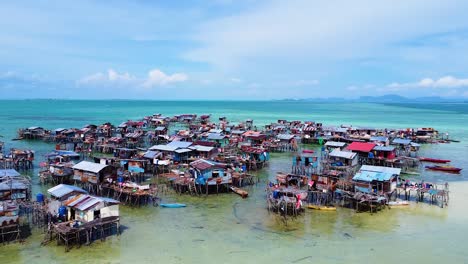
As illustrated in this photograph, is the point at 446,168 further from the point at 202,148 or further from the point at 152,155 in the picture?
the point at 152,155

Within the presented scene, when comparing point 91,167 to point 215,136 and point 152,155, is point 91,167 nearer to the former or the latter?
point 152,155

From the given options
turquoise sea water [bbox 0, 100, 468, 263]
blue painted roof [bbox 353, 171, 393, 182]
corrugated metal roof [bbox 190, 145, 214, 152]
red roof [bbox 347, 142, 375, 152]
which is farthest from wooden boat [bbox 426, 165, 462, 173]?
corrugated metal roof [bbox 190, 145, 214, 152]

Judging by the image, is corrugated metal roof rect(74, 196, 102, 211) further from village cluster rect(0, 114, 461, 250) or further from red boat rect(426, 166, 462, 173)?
red boat rect(426, 166, 462, 173)

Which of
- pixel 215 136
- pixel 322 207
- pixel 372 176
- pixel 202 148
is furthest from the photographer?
pixel 215 136

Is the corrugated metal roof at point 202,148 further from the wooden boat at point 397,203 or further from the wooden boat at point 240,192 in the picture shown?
the wooden boat at point 397,203

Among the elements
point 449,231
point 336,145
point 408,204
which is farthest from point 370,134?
point 449,231

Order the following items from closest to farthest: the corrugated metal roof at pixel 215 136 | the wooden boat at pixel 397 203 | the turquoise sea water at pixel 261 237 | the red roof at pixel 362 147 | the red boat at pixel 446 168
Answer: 1. the turquoise sea water at pixel 261 237
2. the wooden boat at pixel 397 203
3. the red boat at pixel 446 168
4. the red roof at pixel 362 147
5. the corrugated metal roof at pixel 215 136

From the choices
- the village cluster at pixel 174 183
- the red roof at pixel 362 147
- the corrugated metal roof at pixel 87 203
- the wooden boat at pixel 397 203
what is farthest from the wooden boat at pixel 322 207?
the red roof at pixel 362 147

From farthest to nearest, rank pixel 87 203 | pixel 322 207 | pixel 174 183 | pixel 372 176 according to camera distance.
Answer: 1. pixel 174 183
2. pixel 372 176
3. pixel 322 207
4. pixel 87 203

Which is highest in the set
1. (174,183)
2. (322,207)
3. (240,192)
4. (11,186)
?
(11,186)

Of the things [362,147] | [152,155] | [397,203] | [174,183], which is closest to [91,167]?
[174,183]

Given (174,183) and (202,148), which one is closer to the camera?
(174,183)

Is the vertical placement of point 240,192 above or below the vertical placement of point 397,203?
above

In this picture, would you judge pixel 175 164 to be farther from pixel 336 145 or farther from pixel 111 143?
pixel 336 145
